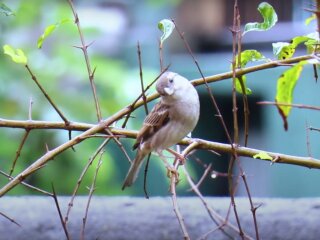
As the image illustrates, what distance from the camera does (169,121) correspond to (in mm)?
1633

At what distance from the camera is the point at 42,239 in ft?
5.91

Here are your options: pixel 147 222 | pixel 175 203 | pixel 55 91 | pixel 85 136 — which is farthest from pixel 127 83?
pixel 175 203

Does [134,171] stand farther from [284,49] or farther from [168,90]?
[284,49]

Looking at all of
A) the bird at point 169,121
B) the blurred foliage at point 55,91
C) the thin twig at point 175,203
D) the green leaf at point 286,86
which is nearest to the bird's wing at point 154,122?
the bird at point 169,121

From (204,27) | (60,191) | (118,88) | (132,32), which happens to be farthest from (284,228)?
(204,27)

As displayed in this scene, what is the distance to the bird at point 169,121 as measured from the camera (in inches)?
61.1

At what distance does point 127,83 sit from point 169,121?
189 centimetres

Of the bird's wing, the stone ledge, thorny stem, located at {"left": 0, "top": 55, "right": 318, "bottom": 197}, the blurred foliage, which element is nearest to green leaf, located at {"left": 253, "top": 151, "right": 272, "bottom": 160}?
thorny stem, located at {"left": 0, "top": 55, "right": 318, "bottom": 197}

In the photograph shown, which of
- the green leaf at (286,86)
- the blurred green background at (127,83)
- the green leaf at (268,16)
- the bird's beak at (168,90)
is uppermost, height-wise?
the green leaf at (268,16)

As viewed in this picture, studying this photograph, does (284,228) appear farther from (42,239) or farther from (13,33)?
(13,33)

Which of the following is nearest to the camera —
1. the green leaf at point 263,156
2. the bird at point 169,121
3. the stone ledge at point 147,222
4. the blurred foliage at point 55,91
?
the green leaf at point 263,156

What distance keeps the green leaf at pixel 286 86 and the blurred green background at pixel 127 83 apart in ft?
1.13

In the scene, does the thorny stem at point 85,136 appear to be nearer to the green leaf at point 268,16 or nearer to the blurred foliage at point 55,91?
the green leaf at point 268,16

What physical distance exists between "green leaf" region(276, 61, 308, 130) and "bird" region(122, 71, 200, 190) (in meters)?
0.35
